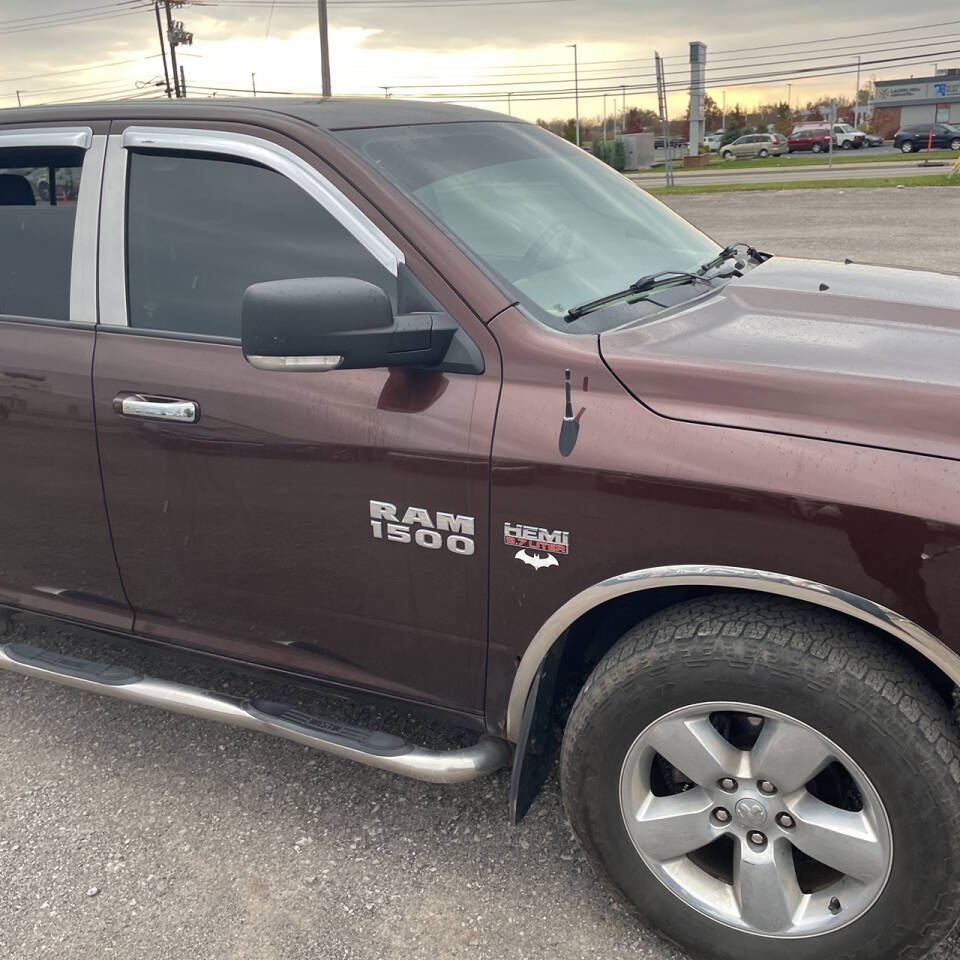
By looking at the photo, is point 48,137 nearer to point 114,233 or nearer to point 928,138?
point 114,233

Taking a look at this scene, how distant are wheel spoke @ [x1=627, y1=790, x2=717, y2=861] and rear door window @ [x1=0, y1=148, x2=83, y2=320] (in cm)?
205

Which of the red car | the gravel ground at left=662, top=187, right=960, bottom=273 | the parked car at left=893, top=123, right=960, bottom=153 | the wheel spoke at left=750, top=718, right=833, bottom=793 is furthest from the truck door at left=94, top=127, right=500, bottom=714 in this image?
the red car

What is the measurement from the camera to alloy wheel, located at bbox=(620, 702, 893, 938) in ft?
6.78

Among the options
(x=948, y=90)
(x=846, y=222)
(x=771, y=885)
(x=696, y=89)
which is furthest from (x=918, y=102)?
(x=771, y=885)

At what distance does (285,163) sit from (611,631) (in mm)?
1417

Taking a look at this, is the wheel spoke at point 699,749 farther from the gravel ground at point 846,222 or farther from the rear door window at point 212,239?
the gravel ground at point 846,222

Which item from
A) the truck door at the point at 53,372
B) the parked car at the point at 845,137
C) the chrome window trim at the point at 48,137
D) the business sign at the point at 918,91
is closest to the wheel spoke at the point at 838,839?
the truck door at the point at 53,372

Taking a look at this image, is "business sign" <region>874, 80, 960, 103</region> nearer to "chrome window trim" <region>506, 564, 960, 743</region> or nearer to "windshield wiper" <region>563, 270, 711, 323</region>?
"windshield wiper" <region>563, 270, 711, 323</region>

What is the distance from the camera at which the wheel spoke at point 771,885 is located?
2172 millimetres

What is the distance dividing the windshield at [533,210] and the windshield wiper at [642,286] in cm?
3

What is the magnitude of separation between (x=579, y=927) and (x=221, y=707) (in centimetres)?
109

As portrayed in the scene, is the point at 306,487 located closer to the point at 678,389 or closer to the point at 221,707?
the point at 221,707

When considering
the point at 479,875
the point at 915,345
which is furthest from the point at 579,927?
the point at 915,345

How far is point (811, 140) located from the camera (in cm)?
6275
